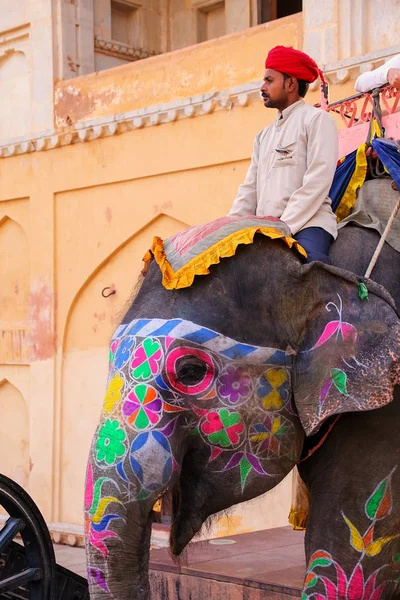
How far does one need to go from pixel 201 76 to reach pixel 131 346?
18.1ft

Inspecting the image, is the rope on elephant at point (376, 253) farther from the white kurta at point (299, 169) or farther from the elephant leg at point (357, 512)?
the elephant leg at point (357, 512)

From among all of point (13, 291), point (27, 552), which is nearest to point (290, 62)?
point (27, 552)

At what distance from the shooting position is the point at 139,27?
9953mm

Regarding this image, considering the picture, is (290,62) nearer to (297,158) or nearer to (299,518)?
(297,158)

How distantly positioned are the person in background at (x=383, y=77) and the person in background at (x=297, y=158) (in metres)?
0.37

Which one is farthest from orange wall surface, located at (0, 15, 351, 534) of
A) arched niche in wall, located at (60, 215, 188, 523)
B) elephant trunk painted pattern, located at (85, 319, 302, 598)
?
elephant trunk painted pattern, located at (85, 319, 302, 598)

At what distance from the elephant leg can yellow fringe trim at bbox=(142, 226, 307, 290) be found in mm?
536

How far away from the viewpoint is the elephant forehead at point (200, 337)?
2.90 meters

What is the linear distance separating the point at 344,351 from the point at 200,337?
1.22 feet

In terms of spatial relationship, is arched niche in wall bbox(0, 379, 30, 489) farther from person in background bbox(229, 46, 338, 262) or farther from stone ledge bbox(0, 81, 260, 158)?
person in background bbox(229, 46, 338, 262)

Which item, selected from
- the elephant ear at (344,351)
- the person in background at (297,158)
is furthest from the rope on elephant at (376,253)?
the person in background at (297,158)

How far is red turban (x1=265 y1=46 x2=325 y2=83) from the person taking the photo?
3.34 meters

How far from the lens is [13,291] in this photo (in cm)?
978

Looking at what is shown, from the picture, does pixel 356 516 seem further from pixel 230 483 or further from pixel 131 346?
pixel 131 346
